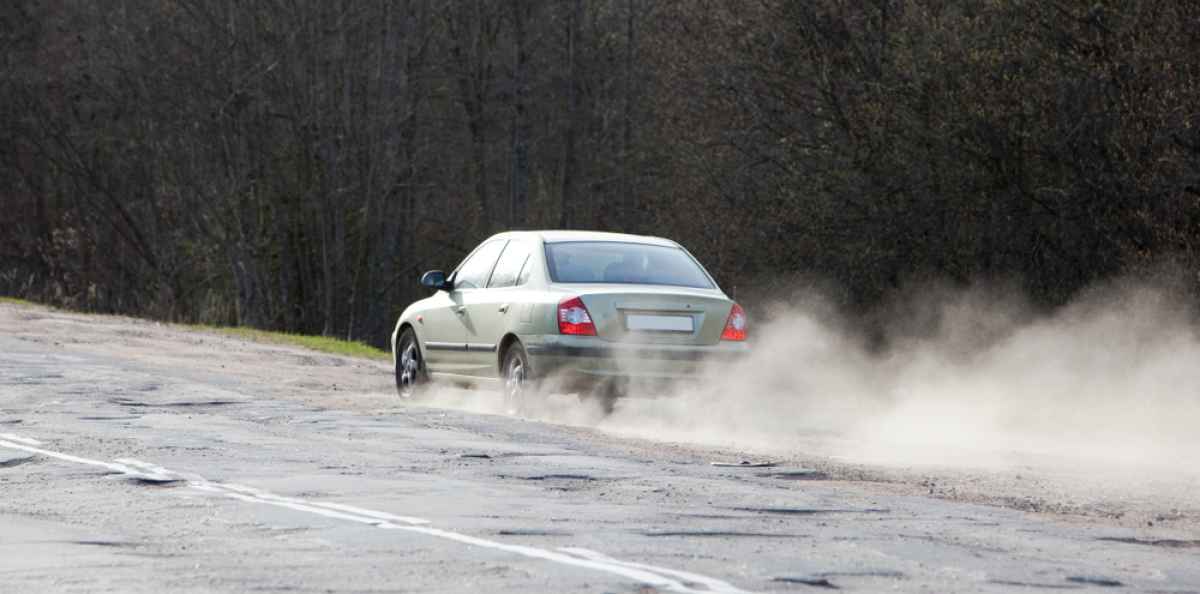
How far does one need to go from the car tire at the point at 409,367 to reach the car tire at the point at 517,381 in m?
1.96

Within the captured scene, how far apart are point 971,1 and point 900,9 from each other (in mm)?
3079

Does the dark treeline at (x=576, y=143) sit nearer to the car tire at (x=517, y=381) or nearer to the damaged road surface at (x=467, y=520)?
the car tire at (x=517, y=381)

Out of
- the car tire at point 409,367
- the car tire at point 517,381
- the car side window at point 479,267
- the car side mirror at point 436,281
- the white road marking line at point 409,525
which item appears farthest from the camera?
the car tire at point 409,367

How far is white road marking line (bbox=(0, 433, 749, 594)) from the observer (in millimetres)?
6863

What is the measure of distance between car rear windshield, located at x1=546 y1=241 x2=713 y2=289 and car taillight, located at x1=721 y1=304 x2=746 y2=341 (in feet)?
1.64

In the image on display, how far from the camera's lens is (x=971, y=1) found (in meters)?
25.9

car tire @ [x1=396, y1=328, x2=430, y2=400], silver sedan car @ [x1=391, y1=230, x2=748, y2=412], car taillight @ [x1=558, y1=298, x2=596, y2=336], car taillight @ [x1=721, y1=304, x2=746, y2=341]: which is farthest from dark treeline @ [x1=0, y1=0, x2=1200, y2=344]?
car taillight @ [x1=558, y1=298, x2=596, y2=336]

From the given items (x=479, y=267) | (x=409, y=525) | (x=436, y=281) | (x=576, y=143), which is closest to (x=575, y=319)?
(x=479, y=267)

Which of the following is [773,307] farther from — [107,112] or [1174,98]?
[107,112]

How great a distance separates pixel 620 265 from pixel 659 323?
94 centimetres

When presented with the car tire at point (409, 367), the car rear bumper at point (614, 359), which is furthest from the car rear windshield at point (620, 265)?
the car tire at point (409, 367)

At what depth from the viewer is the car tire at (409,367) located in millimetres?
17105

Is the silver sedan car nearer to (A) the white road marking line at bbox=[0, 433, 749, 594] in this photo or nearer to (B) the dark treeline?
(A) the white road marking line at bbox=[0, 433, 749, 594]

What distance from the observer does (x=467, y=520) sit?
28.3 feet
